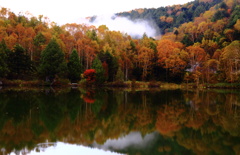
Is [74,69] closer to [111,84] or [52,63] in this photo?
[52,63]

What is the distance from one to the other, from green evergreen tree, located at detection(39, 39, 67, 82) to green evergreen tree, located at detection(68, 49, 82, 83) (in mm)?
2230

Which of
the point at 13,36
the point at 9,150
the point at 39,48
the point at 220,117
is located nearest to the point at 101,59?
the point at 39,48

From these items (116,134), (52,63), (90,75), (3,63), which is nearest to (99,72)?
(90,75)

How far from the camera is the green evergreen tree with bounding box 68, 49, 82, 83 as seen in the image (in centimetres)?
4166

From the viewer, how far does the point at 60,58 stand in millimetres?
39969

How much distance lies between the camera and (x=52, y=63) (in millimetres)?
38875

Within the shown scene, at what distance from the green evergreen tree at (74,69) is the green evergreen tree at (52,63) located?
7.32 ft

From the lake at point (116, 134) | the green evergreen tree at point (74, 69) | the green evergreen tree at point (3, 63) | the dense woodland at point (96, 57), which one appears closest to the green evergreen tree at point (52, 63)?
the dense woodland at point (96, 57)

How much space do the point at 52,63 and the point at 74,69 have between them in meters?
4.26

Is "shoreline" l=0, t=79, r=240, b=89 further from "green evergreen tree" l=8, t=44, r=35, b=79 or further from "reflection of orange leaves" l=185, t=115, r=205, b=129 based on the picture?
A: "reflection of orange leaves" l=185, t=115, r=205, b=129

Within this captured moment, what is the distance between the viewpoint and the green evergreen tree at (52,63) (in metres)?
38.6

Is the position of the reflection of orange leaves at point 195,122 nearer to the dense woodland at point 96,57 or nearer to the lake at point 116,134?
the lake at point 116,134

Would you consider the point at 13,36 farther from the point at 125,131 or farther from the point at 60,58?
→ the point at 125,131

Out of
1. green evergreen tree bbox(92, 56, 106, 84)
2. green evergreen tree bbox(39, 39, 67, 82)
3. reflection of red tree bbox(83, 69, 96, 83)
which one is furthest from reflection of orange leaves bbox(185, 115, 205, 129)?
green evergreen tree bbox(39, 39, 67, 82)
